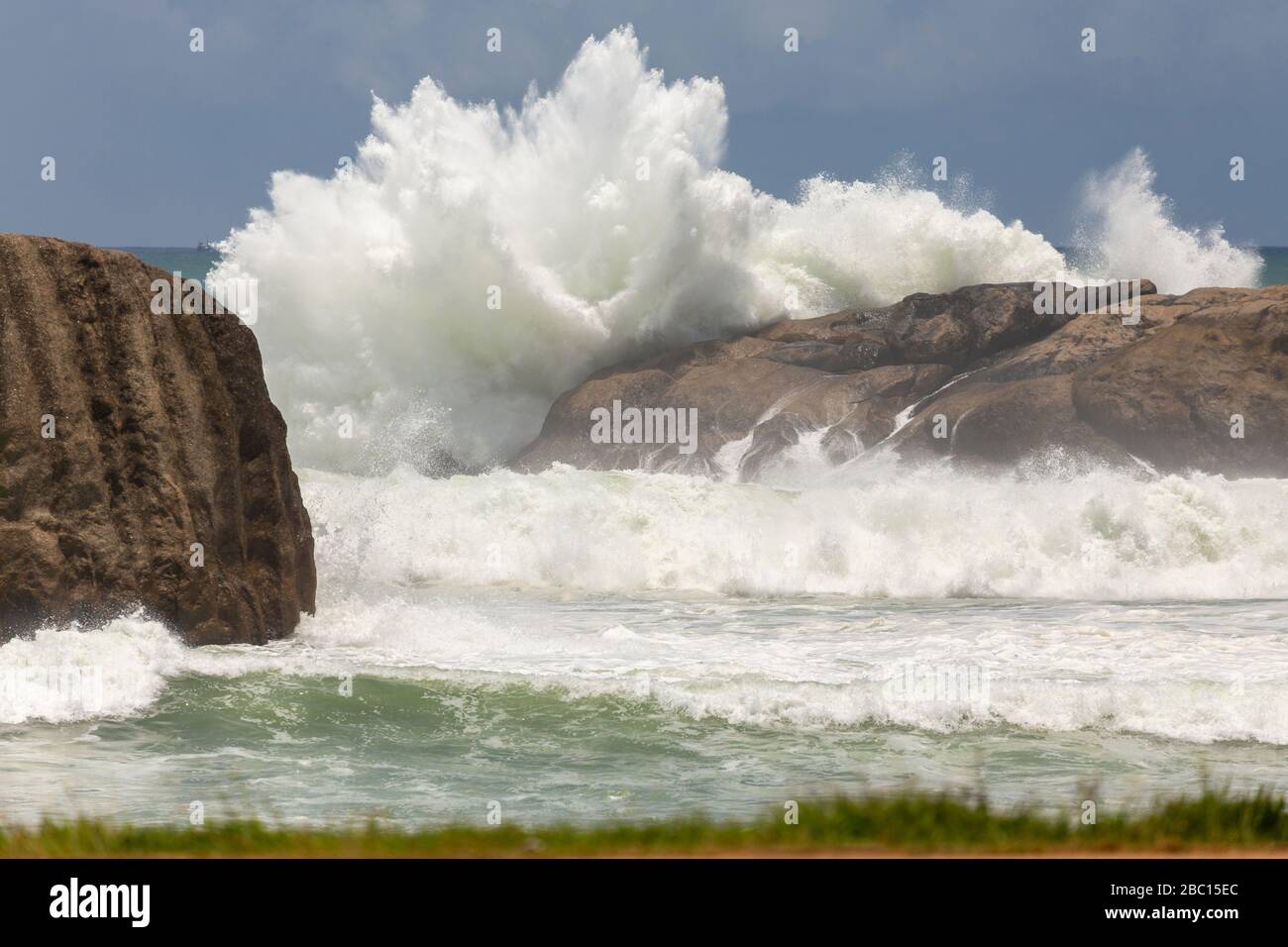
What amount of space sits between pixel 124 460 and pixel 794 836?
25.0ft

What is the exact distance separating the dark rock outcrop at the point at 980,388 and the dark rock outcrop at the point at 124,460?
49.3 ft

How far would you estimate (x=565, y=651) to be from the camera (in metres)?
12.4

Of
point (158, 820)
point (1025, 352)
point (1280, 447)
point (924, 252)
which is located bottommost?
point (158, 820)

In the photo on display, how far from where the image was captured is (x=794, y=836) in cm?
453

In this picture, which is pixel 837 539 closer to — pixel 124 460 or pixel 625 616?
pixel 625 616

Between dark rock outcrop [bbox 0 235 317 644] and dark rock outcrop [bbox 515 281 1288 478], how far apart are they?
15041 millimetres

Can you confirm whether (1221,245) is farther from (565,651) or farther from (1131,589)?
(565,651)

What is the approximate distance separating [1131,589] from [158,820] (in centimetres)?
1341

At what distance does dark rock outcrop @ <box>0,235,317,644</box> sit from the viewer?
10.0m

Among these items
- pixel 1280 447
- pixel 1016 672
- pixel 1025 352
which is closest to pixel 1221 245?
pixel 1025 352

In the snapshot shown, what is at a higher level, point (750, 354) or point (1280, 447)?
point (750, 354)

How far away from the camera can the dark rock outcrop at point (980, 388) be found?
2342 centimetres

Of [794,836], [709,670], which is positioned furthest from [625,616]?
[794,836]
